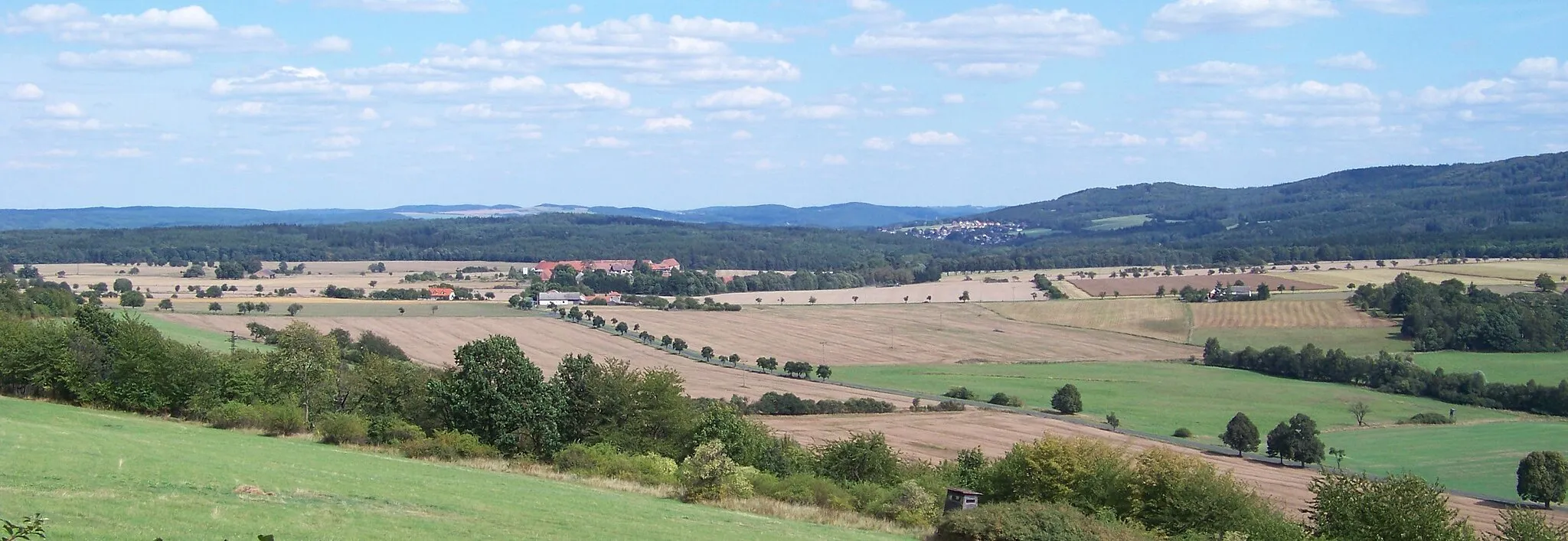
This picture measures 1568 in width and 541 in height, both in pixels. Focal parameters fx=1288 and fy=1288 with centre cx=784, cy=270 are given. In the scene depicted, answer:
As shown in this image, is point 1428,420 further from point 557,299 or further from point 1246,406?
point 557,299

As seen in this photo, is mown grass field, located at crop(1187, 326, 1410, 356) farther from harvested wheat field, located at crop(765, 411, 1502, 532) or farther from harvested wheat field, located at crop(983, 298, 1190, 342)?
harvested wheat field, located at crop(765, 411, 1502, 532)

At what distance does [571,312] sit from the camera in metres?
104

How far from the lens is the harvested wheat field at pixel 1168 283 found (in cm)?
12619

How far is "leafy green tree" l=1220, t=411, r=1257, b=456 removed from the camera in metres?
53.7

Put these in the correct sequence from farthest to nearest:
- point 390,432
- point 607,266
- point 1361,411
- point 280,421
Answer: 1. point 607,266
2. point 1361,411
3. point 280,421
4. point 390,432

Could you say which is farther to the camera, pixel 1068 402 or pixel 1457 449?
pixel 1068 402

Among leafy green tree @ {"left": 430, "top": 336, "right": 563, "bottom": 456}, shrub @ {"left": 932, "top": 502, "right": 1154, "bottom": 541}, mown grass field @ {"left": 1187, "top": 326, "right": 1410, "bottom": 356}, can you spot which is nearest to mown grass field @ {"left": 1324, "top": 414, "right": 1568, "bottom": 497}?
mown grass field @ {"left": 1187, "top": 326, "right": 1410, "bottom": 356}

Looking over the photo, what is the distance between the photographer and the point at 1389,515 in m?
26.8

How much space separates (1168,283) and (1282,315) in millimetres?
37692

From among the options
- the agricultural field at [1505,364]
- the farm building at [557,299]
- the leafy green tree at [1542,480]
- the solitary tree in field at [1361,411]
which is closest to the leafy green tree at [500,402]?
the leafy green tree at [1542,480]

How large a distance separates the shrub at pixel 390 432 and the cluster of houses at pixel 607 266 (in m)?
120

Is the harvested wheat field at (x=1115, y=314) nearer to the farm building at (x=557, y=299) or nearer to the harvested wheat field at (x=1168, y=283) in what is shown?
the harvested wheat field at (x=1168, y=283)

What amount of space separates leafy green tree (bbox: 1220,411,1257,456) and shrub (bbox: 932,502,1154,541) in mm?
30635

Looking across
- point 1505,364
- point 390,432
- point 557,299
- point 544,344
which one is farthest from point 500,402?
point 557,299
